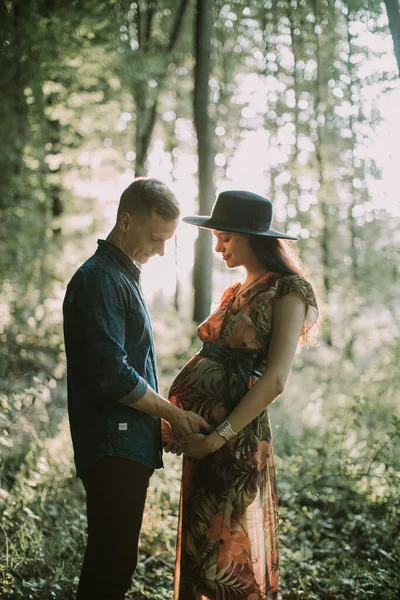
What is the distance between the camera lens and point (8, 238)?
9125 mm

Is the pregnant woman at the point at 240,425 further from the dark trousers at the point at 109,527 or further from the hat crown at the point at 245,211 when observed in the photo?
the dark trousers at the point at 109,527

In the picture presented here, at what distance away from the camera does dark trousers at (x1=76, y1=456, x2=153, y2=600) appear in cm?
239

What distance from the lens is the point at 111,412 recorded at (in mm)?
2438

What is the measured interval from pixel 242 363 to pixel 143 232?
0.77 meters

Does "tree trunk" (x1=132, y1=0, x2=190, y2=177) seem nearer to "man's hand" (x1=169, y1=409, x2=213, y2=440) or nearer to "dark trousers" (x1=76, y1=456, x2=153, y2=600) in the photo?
"man's hand" (x1=169, y1=409, x2=213, y2=440)

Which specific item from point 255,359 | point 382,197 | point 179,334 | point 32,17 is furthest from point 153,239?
point 382,197

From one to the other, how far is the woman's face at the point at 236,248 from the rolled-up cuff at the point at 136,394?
2.79 feet

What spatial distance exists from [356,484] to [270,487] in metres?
2.27

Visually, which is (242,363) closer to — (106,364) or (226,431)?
(226,431)

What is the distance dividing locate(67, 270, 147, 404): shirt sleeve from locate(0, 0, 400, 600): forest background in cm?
135

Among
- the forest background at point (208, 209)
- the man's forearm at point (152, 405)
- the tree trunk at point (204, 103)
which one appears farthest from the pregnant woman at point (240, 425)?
the tree trunk at point (204, 103)

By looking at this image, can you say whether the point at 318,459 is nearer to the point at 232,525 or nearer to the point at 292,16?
the point at 232,525

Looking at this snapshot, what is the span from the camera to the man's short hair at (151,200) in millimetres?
2588

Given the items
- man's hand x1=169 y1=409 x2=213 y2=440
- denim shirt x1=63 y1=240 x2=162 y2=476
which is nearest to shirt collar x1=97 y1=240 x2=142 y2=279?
denim shirt x1=63 y1=240 x2=162 y2=476
